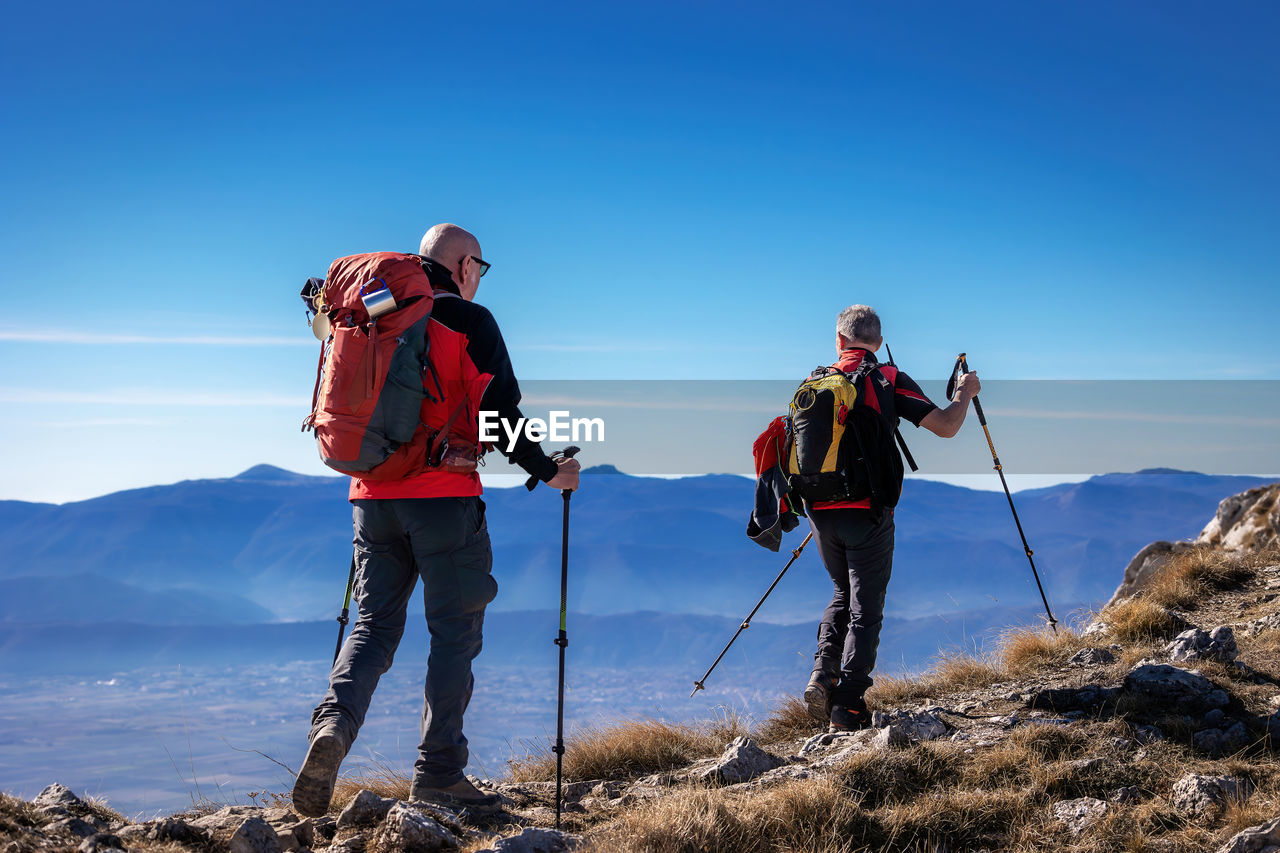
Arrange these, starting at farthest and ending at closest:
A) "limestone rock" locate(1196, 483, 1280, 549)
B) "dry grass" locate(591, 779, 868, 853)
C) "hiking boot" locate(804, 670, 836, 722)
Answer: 1. "limestone rock" locate(1196, 483, 1280, 549)
2. "hiking boot" locate(804, 670, 836, 722)
3. "dry grass" locate(591, 779, 868, 853)

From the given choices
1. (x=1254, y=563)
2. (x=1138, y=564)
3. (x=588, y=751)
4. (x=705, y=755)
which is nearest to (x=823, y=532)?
(x=705, y=755)

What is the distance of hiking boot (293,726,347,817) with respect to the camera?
3900 millimetres

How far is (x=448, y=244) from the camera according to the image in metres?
4.73

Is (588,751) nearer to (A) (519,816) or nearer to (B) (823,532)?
(A) (519,816)

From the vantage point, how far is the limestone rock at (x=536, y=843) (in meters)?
3.67

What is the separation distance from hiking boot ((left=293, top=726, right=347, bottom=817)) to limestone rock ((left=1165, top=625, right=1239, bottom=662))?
20.4ft

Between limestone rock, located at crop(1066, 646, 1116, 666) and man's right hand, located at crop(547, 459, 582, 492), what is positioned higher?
man's right hand, located at crop(547, 459, 582, 492)

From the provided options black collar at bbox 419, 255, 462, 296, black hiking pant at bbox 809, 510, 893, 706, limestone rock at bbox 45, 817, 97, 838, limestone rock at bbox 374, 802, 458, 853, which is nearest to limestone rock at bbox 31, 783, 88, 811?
limestone rock at bbox 45, 817, 97, 838

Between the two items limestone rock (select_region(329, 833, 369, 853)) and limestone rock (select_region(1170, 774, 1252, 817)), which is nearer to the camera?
limestone rock (select_region(329, 833, 369, 853))

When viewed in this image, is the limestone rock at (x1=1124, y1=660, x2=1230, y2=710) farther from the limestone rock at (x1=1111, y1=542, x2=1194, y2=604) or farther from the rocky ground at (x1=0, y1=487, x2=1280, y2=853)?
the limestone rock at (x1=1111, y1=542, x2=1194, y2=604)

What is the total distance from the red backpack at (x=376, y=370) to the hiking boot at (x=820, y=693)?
3239 mm

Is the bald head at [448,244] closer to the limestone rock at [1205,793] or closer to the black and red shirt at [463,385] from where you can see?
the black and red shirt at [463,385]

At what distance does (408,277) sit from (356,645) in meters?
1.87

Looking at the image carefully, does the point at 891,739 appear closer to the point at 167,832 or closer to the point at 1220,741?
the point at 1220,741
